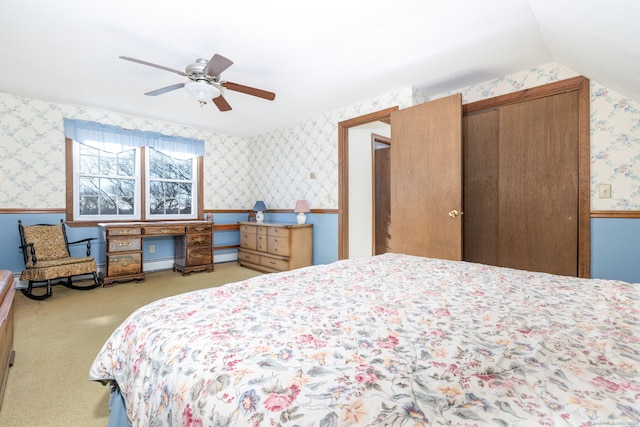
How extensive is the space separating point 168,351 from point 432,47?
2717mm

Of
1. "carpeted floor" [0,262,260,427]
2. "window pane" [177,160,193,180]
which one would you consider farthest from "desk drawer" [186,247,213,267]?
"window pane" [177,160,193,180]

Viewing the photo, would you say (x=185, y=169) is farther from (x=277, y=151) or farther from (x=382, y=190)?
(x=382, y=190)

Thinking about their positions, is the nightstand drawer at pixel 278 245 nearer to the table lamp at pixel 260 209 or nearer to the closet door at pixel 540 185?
the table lamp at pixel 260 209

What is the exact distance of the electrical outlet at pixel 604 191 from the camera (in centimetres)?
230

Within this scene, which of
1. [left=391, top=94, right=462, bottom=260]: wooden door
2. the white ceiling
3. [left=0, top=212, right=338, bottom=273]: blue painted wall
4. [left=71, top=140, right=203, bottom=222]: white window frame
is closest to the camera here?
the white ceiling

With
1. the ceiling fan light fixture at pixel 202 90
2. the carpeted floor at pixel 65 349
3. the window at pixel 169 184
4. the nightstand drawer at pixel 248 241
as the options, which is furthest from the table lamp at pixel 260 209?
the ceiling fan light fixture at pixel 202 90

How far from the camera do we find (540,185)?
8.89ft

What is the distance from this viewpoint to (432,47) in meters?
2.39

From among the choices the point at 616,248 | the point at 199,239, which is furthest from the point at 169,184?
the point at 616,248

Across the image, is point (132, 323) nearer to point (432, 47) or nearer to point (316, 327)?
point (316, 327)

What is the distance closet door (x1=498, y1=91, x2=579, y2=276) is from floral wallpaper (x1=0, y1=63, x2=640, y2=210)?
19 centimetres

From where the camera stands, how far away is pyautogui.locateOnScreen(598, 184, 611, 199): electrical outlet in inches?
90.7

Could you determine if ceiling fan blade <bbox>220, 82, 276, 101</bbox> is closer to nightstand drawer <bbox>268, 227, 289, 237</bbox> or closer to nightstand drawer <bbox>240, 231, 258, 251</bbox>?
nightstand drawer <bbox>268, 227, 289, 237</bbox>

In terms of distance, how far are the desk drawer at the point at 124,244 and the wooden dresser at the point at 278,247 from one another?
1561 mm
